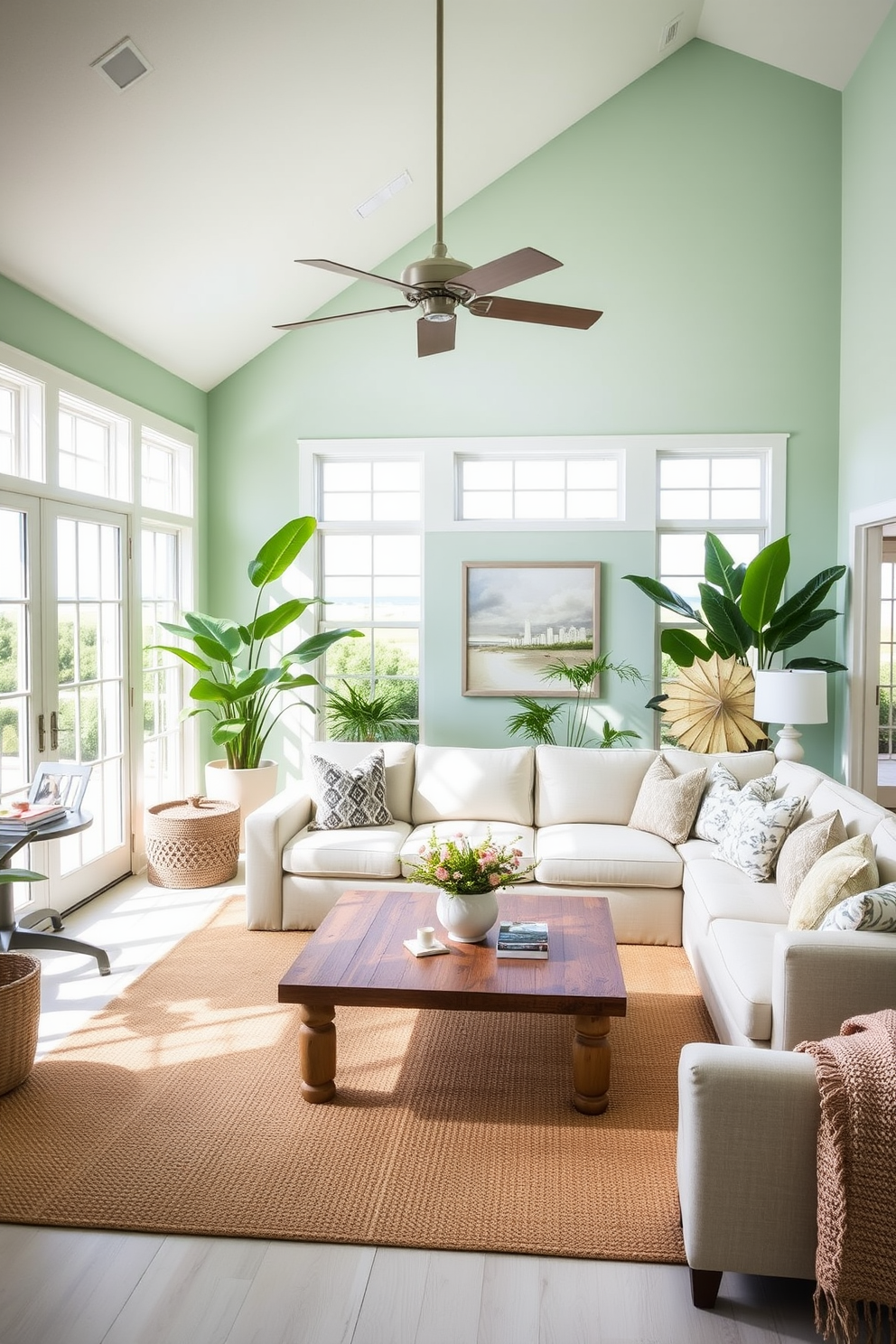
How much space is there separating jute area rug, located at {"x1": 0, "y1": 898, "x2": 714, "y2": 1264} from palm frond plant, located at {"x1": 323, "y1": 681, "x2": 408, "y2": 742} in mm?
2422

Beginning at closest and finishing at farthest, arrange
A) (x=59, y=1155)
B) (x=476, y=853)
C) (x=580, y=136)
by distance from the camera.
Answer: (x=59, y=1155) < (x=476, y=853) < (x=580, y=136)

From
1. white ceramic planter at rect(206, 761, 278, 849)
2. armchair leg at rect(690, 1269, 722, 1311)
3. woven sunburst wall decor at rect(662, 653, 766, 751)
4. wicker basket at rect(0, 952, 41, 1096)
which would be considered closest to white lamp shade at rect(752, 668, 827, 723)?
woven sunburst wall decor at rect(662, 653, 766, 751)

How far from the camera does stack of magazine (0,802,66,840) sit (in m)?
3.50

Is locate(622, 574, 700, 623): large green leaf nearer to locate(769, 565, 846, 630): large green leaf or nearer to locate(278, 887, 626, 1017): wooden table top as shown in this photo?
locate(769, 565, 846, 630): large green leaf

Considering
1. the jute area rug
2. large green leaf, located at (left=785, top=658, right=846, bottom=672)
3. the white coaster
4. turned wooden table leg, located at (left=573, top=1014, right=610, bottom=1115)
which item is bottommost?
the jute area rug

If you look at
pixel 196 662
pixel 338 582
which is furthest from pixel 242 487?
pixel 196 662

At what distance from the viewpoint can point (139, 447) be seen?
5281 millimetres

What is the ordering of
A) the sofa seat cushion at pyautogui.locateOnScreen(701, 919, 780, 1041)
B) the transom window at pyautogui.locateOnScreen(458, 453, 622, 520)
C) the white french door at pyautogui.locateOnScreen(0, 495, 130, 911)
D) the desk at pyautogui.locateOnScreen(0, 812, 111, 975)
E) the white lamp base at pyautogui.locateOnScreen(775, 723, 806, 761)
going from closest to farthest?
the sofa seat cushion at pyautogui.locateOnScreen(701, 919, 780, 1041)
the desk at pyautogui.locateOnScreen(0, 812, 111, 975)
the white french door at pyautogui.locateOnScreen(0, 495, 130, 911)
the white lamp base at pyautogui.locateOnScreen(775, 723, 806, 761)
the transom window at pyautogui.locateOnScreen(458, 453, 622, 520)

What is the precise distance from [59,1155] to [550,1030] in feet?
5.58

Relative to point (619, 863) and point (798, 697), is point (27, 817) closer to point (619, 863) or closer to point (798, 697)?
point (619, 863)

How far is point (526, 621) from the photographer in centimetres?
600

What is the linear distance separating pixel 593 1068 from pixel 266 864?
2.04 meters

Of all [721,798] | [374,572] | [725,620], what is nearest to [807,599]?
[725,620]

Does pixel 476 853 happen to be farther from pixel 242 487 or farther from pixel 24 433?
pixel 242 487
